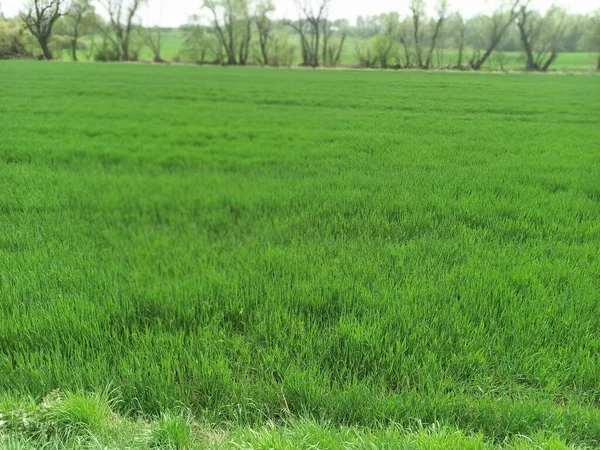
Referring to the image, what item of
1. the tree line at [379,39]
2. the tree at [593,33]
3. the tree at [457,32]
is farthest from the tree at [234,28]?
the tree at [593,33]

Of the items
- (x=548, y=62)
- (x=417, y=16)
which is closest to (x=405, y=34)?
(x=417, y=16)

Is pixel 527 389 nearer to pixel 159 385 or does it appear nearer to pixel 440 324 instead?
pixel 440 324

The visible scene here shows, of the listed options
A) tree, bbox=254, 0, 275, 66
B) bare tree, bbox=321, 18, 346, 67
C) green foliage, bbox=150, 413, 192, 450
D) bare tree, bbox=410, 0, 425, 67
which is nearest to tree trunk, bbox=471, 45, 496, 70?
bare tree, bbox=410, 0, 425, 67

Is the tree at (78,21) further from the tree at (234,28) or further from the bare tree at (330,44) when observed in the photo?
the bare tree at (330,44)

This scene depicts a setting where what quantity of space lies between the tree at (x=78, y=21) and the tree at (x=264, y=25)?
23.5 meters

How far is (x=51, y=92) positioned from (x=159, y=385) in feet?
54.2

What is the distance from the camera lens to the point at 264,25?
183 feet

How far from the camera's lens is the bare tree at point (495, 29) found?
51.1 metres

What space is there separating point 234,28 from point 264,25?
4.14 meters

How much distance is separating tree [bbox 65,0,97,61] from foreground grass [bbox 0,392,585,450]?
710 inches

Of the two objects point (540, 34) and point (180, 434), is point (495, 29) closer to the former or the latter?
point (540, 34)

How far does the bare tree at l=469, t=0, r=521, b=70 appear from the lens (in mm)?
51125

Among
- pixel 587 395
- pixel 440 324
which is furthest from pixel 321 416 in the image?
pixel 587 395

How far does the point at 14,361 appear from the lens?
2512mm
